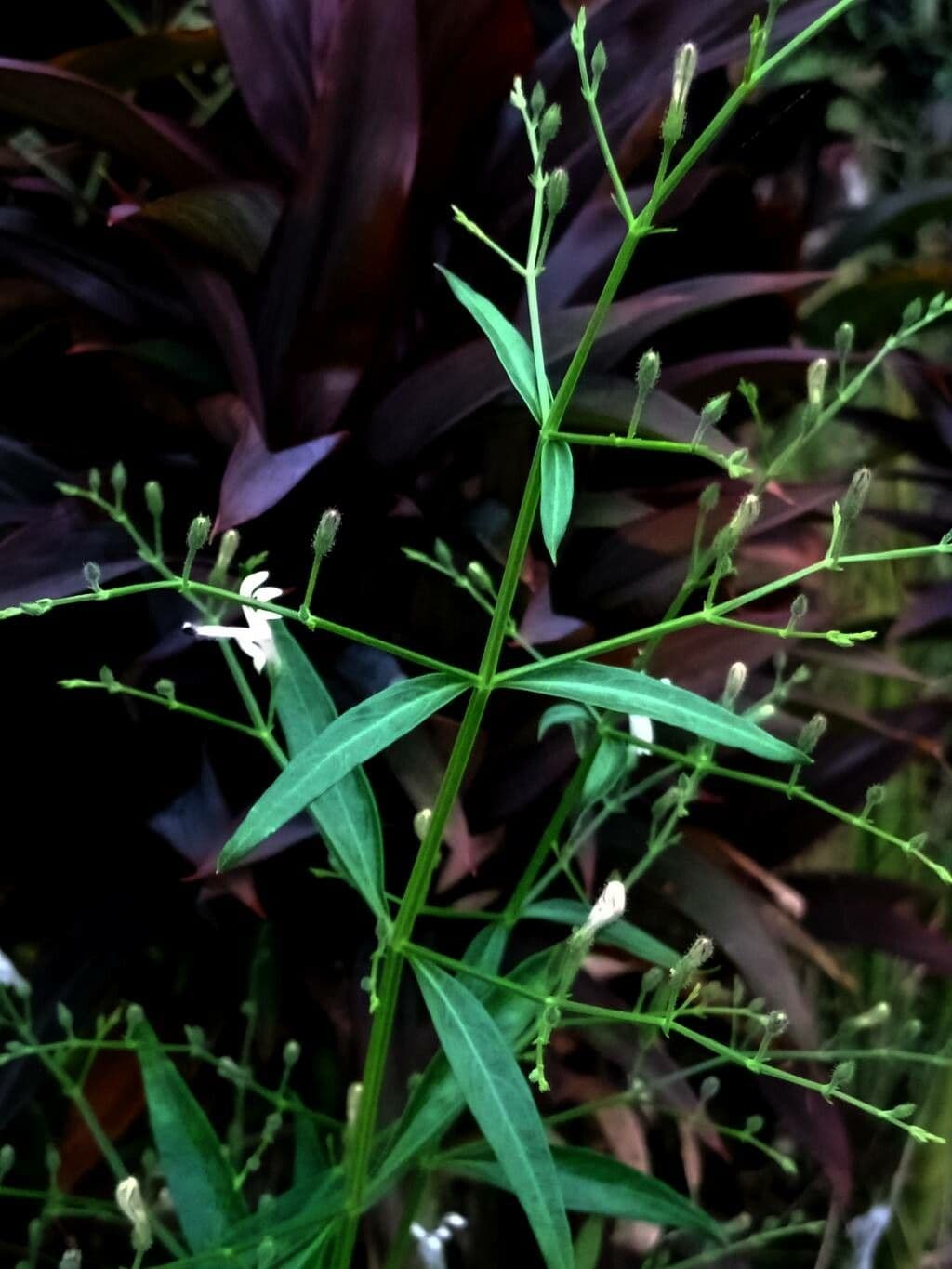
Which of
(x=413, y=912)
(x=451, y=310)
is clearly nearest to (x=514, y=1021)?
(x=413, y=912)

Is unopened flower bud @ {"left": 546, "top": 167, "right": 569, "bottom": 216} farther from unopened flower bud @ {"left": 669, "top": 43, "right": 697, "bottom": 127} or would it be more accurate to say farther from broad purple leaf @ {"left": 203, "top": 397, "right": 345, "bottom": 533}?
broad purple leaf @ {"left": 203, "top": 397, "right": 345, "bottom": 533}

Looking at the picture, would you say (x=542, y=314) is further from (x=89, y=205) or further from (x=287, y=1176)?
(x=287, y=1176)

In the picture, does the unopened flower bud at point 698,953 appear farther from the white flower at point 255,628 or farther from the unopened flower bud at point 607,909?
the white flower at point 255,628

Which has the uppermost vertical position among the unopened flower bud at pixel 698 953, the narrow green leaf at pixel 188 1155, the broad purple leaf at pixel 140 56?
the broad purple leaf at pixel 140 56

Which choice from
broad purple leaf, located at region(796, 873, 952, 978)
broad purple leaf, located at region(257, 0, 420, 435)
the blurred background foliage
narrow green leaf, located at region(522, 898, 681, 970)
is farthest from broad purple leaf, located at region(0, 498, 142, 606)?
broad purple leaf, located at region(796, 873, 952, 978)

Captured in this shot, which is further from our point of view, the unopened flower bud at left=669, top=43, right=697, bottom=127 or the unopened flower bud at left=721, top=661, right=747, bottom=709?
the unopened flower bud at left=721, top=661, right=747, bottom=709

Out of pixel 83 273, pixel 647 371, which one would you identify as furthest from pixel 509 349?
pixel 83 273

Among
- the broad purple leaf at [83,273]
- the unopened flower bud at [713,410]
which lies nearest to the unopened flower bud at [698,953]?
the unopened flower bud at [713,410]
